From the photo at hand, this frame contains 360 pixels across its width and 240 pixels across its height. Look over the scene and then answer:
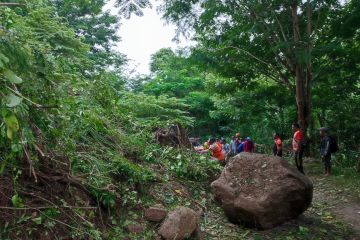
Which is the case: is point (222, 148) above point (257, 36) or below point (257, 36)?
below

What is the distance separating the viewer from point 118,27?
998 inches

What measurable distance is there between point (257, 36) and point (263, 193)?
6.59 m

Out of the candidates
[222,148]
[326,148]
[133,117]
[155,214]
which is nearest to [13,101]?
[155,214]

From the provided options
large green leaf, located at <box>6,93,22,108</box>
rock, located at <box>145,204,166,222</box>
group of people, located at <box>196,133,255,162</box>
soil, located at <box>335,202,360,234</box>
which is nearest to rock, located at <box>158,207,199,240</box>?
rock, located at <box>145,204,166,222</box>

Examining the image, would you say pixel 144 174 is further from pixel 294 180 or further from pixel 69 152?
pixel 294 180

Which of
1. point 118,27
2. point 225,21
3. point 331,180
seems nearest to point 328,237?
point 331,180

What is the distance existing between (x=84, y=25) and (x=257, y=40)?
13313mm

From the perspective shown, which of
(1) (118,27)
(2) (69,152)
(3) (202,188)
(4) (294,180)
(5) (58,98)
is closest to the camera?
(5) (58,98)

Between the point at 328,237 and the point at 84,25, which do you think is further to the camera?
the point at 84,25

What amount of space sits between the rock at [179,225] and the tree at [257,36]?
4433 mm

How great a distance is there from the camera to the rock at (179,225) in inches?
203

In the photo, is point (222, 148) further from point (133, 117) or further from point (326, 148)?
point (133, 117)

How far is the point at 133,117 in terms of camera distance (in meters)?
8.99

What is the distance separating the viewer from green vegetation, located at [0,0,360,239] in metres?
3.64
